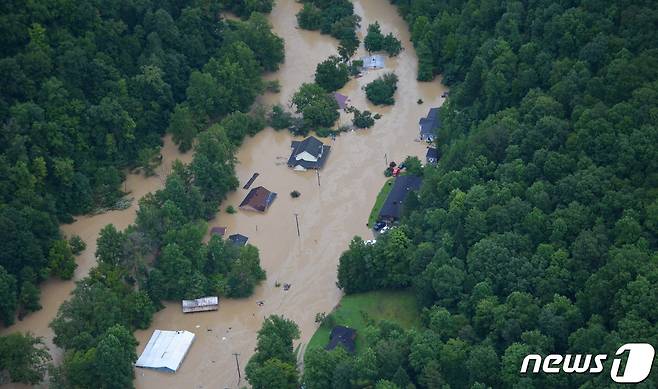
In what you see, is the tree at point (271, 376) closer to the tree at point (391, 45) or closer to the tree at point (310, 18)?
the tree at point (391, 45)

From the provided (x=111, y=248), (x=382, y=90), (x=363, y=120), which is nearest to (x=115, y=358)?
(x=111, y=248)

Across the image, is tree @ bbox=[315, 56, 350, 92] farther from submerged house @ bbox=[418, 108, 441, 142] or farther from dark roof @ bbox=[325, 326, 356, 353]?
dark roof @ bbox=[325, 326, 356, 353]

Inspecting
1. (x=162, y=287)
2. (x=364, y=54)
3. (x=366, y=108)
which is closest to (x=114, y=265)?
(x=162, y=287)

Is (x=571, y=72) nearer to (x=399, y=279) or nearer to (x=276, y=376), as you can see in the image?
(x=399, y=279)

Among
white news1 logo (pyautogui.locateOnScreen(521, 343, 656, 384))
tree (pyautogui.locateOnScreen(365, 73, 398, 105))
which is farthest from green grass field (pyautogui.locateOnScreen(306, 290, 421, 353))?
tree (pyautogui.locateOnScreen(365, 73, 398, 105))

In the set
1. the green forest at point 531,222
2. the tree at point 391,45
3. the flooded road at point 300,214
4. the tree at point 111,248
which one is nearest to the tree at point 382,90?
the flooded road at point 300,214

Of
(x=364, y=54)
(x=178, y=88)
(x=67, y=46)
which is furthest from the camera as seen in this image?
(x=364, y=54)
